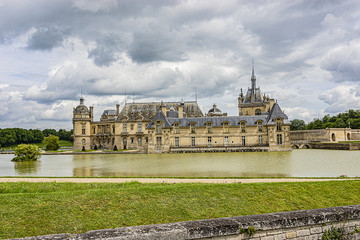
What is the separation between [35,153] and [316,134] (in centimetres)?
4615

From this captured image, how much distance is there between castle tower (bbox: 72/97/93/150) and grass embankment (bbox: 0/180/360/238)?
45722mm

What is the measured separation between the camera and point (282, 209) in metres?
7.63

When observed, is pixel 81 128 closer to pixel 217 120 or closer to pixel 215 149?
pixel 217 120

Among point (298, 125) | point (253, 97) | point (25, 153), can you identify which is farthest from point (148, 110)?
point (298, 125)

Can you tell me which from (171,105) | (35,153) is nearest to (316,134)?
(171,105)

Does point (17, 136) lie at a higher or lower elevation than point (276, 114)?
lower

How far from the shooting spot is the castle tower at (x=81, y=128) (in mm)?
51688

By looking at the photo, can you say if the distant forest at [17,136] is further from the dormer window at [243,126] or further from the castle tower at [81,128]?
the dormer window at [243,126]

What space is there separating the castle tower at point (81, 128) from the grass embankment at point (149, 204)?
150ft

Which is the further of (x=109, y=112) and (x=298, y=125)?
(x=298, y=125)

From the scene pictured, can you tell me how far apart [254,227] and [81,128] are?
50360mm

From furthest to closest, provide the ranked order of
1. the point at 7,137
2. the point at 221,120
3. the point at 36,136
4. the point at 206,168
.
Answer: the point at 36,136
the point at 7,137
the point at 221,120
the point at 206,168

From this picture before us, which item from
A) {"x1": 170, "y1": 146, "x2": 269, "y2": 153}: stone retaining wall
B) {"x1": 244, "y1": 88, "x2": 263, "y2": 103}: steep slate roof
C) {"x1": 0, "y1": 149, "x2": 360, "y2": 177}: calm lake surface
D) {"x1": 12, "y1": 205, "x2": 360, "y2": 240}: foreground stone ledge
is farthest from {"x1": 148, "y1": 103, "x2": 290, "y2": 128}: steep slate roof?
{"x1": 12, "y1": 205, "x2": 360, "y2": 240}: foreground stone ledge

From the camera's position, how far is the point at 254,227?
5.57m
